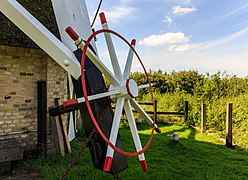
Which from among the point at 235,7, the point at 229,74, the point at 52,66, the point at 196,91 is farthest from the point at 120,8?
the point at 229,74

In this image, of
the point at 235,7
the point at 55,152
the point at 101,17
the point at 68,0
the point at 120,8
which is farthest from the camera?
the point at 235,7

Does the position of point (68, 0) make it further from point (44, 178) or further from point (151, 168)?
point (151, 168)

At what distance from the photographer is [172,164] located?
4691mm

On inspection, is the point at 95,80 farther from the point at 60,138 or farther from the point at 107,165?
the point at 60,138

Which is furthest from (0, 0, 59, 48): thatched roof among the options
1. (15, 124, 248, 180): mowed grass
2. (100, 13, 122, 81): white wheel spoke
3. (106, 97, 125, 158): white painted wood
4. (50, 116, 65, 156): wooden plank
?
(106, 97, 125, 158): white painted wood

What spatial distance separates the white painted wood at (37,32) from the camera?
6.41ft

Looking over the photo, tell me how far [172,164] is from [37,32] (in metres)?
3.79

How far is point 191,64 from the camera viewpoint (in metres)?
13.5

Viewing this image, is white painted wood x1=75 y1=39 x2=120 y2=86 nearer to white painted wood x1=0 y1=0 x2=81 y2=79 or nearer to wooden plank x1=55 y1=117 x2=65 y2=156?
white painted wood x1=0 y1=0 x2=81 y2=79

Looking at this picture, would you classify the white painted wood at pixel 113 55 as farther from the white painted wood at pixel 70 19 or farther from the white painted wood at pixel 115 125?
the white painted wood at pixel 70 19

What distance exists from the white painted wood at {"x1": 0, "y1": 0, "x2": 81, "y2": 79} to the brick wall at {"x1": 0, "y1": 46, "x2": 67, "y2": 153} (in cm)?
303

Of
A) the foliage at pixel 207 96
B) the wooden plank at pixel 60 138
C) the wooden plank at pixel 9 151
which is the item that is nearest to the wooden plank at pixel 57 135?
the wooden plank at pixel 60 138

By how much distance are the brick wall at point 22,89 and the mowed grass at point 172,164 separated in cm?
68

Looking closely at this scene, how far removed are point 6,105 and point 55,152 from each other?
1.53 metres
